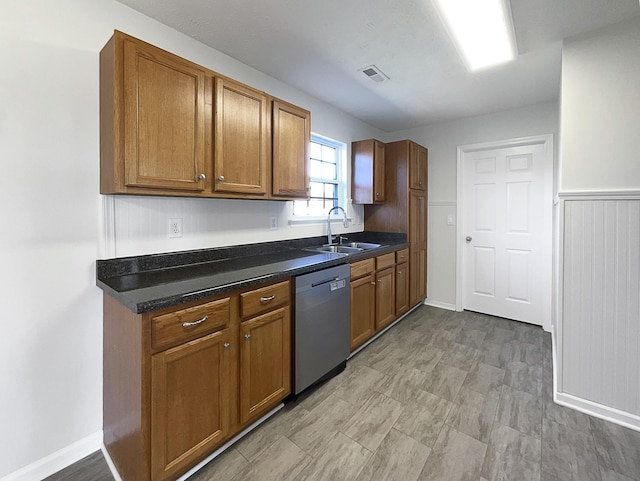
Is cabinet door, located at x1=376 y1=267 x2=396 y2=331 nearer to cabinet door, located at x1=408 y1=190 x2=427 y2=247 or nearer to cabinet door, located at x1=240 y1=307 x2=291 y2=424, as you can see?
cabinet door, located at x1=408 y1=190 x2=427 y2=247

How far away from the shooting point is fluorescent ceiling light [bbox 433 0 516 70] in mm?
1701

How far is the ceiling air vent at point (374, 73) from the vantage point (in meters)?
2.43

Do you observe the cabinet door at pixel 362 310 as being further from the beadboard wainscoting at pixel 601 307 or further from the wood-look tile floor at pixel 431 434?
the beadboard wainscoting at pixel 601 307

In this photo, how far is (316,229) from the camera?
315 cm

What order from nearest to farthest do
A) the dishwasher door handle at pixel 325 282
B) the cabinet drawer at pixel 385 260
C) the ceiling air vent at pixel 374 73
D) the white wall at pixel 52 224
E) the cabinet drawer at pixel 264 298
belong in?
the white wall at pixel 52 224 → the cabinet drawer at pixel 264 298 → the dishwasher door handle at pixel 325 282 → the ceiling air vent at pixel 374 73 → the cabinet drawer at pixel 385 260

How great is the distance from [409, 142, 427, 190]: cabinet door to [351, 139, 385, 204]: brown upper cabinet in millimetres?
330

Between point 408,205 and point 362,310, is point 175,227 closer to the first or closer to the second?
point 362,310

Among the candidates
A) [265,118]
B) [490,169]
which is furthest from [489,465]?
[490,169]

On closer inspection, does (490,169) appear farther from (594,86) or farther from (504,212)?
(594,86)

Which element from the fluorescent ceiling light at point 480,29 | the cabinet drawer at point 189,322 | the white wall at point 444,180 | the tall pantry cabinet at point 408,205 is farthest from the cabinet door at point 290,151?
the white wall at point 444,180

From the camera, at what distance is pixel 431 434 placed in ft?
5.71

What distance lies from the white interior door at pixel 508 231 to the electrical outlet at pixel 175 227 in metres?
3.36

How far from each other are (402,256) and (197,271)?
7.64 ft

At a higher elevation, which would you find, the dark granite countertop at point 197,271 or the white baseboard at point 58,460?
the dark granite countertop at point 197,271
